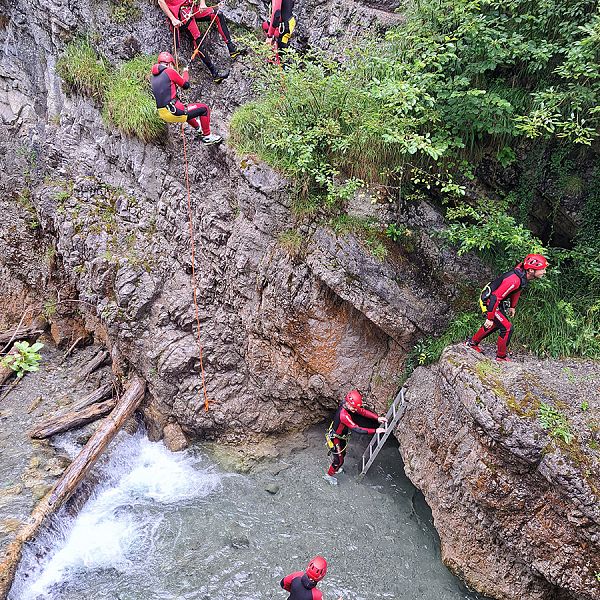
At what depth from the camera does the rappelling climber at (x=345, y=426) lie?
22.1 ft

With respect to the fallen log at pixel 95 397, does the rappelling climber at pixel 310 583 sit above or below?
above

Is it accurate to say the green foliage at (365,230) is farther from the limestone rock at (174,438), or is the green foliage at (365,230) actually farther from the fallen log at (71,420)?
the fallen log at (71,420)

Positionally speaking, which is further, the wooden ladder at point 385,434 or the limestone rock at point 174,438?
the limestone rock at point 174,438

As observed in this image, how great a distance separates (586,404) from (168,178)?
7453mm

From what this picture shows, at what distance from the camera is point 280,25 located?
26.3ft

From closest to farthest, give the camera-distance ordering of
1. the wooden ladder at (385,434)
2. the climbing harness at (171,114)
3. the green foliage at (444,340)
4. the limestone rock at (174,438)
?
1. the green foliage at (444,340)
2. the wooden ladder at (385,434)
3. the climbing harness at (171,114)
4. the limestone rock at (174,438)

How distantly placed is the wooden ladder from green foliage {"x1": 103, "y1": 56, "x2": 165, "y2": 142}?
6387 mm

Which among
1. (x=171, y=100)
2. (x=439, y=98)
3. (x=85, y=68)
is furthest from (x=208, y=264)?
(x=85, y=68)

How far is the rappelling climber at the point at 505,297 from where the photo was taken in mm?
5355

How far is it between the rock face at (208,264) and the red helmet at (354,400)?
0.55 m

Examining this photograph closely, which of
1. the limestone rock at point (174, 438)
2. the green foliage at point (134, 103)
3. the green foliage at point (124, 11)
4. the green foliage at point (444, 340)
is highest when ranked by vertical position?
the green foliage at point (124, 11)

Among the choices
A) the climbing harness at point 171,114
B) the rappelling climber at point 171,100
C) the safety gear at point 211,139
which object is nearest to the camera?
the rappelling climber at point 171,100

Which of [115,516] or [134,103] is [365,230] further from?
[115,516]

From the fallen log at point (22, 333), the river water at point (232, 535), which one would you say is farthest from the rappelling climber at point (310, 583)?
the fallen log at point (22, 333)
